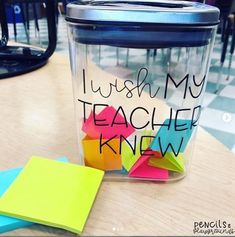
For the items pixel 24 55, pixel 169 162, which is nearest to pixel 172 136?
pixel 169 162

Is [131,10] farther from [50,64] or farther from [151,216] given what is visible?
[50,64]

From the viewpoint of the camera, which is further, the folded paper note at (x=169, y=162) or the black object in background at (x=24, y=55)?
the black object in background at (x=24, y=55)

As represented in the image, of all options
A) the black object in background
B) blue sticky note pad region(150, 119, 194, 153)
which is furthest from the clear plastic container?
the black object in background

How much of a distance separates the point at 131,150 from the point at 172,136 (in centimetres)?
5

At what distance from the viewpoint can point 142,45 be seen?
0.32 metres

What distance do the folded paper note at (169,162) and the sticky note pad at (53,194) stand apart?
→ 0.07 meters

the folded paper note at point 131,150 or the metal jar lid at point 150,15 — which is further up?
the metal jar lid at point 150,15

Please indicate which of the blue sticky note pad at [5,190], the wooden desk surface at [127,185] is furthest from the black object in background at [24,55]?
the blue sticky note pad at [5,190]

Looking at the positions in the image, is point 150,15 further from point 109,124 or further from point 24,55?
point 24,55

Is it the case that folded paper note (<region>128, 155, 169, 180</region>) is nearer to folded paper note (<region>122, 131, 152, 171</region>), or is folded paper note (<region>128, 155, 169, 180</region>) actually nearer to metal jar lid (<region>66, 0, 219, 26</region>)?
folded paper note (<region>122, 131, 152, 171</region>)

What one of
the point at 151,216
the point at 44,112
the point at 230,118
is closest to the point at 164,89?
the point at 151,216

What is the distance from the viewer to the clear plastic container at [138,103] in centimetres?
36

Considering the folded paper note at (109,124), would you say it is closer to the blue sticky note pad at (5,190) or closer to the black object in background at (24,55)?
the blue sticky note pad at (5,190)

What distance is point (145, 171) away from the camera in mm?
379
